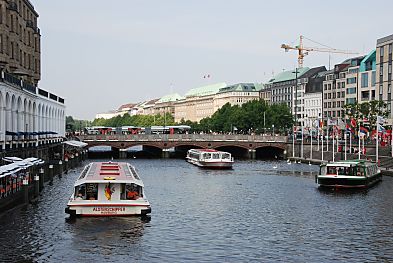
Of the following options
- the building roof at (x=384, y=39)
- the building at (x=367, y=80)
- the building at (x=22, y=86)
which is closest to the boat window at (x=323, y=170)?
the building at (x=22, y=86)

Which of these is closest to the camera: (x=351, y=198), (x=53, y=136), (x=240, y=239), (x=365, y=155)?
(x=240, y=239)

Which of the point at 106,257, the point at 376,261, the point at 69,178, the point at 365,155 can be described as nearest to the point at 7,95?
the point at 69,178

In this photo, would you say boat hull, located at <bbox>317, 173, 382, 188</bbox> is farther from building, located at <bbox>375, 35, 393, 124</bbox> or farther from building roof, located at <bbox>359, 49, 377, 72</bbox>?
building roof, located at <bbox>359, 49, 377, 72</bbox>

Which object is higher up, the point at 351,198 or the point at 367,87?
the point at 367,87

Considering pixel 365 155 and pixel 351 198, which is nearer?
pixel 351 198

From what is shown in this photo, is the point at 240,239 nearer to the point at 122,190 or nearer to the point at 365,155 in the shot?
the point at 122,190

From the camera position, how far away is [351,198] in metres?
65.1

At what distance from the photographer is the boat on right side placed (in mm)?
72812

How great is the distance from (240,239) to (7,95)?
45.4 metres

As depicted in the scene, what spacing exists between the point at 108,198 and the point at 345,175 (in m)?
34.8

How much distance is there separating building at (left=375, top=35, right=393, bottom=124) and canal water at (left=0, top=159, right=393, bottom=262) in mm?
70283

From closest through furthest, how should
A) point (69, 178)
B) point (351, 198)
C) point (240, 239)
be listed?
point (240, 239) → point (351, 198) → point (69, 178)

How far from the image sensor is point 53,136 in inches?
4751

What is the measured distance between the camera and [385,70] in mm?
137250
